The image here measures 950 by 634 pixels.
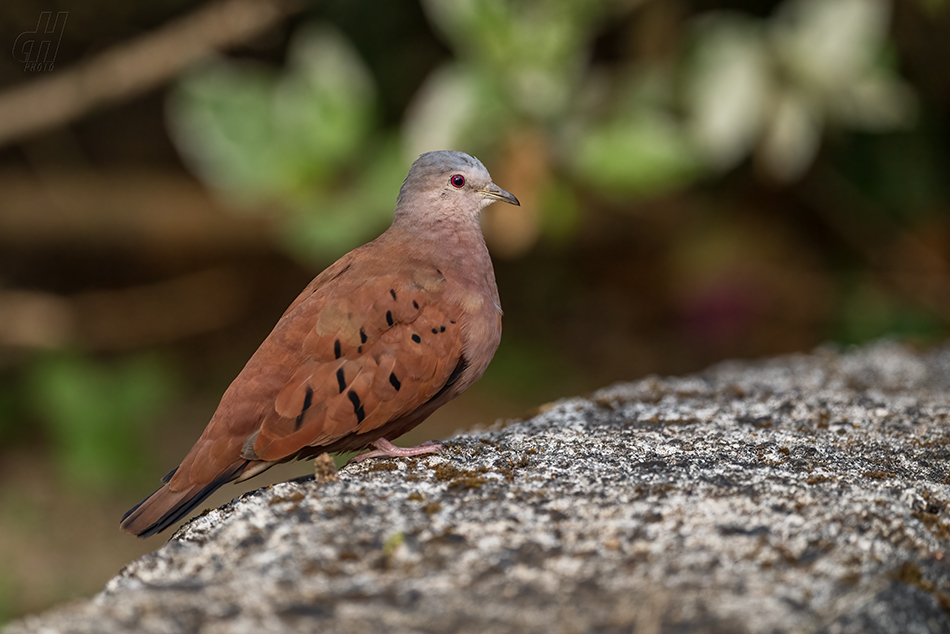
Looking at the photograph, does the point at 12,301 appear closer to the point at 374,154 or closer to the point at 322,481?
the point at 374,154

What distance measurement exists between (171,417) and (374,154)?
287cm

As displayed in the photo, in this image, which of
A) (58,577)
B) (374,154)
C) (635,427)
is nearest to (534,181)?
(374,154)

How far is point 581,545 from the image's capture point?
1947 mm

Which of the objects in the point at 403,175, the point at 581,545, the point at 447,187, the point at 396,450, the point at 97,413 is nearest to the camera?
the point at 581,545

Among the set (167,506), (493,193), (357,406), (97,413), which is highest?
(97,413)

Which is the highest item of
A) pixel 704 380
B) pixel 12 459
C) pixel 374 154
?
pixel 374 154

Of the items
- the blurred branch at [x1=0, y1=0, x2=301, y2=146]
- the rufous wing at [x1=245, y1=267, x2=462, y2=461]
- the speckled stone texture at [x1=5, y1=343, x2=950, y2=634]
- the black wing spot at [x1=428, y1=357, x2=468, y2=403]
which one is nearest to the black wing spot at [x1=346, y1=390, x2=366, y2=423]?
the rufous wing at [x1=245, y1=267, x2=462, y2=461]

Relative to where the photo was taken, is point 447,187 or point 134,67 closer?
point 447,187

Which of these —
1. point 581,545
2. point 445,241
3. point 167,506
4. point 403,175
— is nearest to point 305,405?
point 167,506

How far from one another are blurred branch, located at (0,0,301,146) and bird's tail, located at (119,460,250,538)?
3821 millimetres

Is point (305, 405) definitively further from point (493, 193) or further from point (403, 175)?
point (403, 175)

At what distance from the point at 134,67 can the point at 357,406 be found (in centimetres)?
405

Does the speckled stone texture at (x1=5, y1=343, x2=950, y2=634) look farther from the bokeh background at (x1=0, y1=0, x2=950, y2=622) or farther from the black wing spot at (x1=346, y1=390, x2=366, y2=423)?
the bokeh background at (x1=0, y1=0, x2=950, y2=622)

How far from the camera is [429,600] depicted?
68.9 inches
